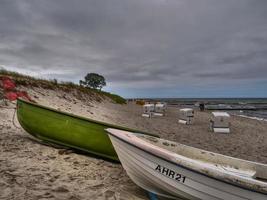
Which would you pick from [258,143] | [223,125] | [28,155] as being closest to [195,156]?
[28,155]

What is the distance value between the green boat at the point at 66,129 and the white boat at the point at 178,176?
56.1 inches

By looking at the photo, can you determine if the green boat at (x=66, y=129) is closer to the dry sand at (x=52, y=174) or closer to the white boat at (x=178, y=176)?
the dry sand at (x=52, y=174)

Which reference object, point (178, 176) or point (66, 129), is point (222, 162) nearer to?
point (178, 176)

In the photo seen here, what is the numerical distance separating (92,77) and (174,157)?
7870cm

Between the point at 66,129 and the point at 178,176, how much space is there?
3949mm

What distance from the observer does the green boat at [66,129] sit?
7.50 m

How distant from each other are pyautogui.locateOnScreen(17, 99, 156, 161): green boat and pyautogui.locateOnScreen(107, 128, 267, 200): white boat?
1424 mm

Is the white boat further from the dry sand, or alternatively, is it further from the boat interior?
the boat interior

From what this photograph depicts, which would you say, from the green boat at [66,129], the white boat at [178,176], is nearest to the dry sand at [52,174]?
the green boat at [66,129]

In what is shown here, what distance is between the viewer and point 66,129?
792 cm

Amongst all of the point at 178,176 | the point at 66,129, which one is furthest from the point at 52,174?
the point at 178,176

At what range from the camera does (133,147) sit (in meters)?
5.54

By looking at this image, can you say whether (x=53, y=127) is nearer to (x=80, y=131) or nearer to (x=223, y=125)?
(x=80, y=131)

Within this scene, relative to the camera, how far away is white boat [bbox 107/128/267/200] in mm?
4762
